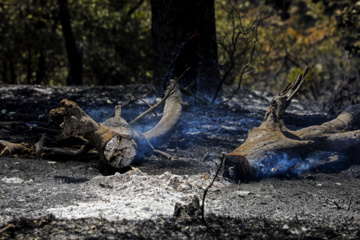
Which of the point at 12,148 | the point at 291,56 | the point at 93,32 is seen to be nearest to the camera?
the point at 12,148

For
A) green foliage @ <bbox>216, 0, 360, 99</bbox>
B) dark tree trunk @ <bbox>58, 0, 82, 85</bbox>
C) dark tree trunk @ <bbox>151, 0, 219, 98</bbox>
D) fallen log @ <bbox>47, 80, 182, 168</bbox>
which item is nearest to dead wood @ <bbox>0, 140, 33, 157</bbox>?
fallen log @ <bbox>47, 80, 182, 168</bbox>

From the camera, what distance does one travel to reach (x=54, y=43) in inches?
Result: 426

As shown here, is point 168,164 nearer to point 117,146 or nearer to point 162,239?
point 117,146

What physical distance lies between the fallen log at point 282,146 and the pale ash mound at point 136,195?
25 centimetres

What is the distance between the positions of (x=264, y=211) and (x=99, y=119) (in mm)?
3097

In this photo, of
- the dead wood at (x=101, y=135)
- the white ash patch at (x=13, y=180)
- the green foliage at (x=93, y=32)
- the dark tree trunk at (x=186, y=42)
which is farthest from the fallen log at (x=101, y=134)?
the green foliage at (x=93, y=32)

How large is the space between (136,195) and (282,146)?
Result: 1.39 meters

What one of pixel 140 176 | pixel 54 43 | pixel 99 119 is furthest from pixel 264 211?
pixel 54 43

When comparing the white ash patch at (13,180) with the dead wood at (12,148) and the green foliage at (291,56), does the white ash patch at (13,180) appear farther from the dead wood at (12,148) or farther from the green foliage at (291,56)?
the green foliage at (291,56)

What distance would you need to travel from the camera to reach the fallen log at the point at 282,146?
3.55m

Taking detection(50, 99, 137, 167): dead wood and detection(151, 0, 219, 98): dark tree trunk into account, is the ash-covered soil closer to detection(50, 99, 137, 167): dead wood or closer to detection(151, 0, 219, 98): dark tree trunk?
detection(50, 99, 137, 167): dead wood

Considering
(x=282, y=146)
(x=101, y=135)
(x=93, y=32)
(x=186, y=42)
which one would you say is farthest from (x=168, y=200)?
(x=93, y=32)

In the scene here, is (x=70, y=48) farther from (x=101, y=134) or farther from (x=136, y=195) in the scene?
(x=136, y=195)

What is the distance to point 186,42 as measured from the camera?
604cm
